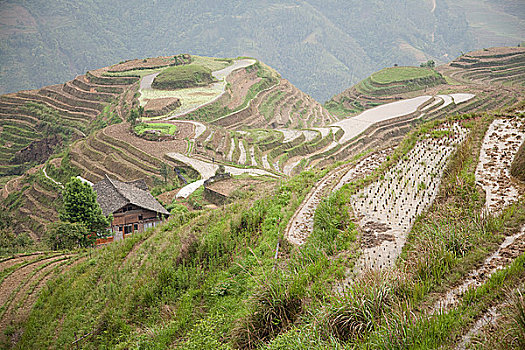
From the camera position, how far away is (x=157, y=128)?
4100 centimetres

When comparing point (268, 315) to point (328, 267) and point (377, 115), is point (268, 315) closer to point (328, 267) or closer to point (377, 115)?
point (328, 267)

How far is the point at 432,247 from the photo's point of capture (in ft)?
16.8

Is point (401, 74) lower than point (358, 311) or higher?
higher

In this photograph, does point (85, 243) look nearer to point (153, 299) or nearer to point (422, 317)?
point (153, 299)

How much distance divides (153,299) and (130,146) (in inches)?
1236

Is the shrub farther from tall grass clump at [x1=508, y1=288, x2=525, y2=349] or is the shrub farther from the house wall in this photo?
the house wall

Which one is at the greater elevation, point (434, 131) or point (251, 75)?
point (251, 75)

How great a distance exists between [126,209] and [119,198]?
32.8 inches

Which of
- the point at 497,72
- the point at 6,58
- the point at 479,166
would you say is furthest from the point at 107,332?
the point at 6,58

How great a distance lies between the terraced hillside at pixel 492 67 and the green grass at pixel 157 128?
53796 mm

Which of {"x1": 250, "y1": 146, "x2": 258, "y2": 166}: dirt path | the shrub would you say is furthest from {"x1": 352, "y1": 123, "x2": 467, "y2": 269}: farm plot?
{"x1": 250, "y1": 146, "x2": 258, "y2": 166}: dirt path

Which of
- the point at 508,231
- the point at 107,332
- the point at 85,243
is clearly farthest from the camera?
the point at 85,243

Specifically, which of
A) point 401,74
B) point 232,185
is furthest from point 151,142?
point 401,74

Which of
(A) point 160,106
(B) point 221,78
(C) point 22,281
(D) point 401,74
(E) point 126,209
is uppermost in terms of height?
(B) point 221,78
